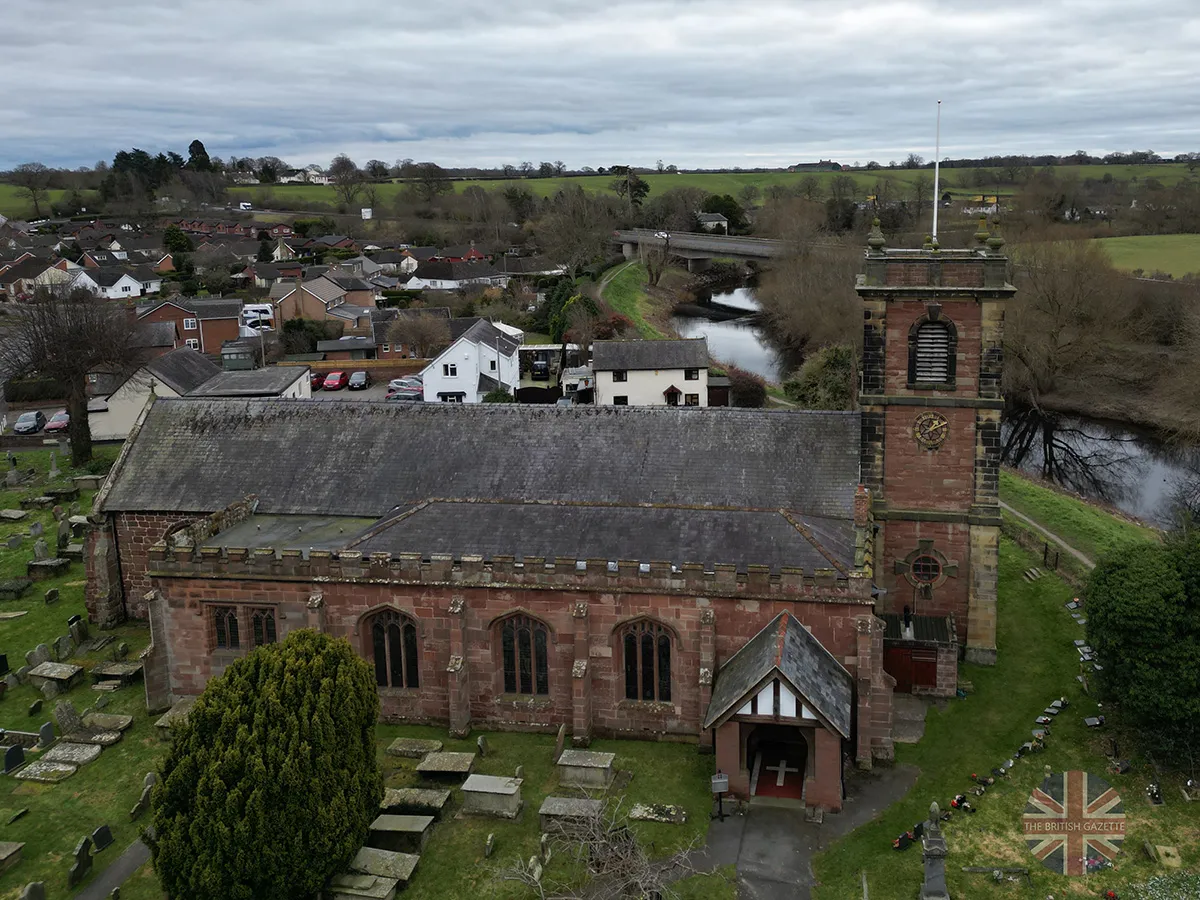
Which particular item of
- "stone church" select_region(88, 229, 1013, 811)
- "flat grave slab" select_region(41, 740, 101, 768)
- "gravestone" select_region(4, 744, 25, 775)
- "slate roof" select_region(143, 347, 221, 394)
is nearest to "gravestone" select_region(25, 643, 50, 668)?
"stone church" select_region(88, 229, 1013, 811)

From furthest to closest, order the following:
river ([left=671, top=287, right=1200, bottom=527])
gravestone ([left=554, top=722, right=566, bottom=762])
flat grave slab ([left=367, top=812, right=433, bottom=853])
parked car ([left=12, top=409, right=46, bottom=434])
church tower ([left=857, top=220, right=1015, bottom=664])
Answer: parked car ([left=12, top=409, right=46, bottom=434])
river ([left=671, top=287, right=1200, bottom=527])
church tower ([left=857, top=220, right=1015, bottom=664])
gravestone ([left=554, top=722, right=566, bottom=762])
flat grave slab ([left=367, top=812, right=433, bottom=853])

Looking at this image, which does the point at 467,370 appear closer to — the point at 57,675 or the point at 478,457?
the point at 478,457

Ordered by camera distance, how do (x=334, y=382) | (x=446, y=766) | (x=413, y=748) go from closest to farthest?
(x=446, y=766) < (x=413, y=748) < (x=334, y=382)

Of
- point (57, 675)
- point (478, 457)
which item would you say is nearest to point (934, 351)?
point (478, 457)

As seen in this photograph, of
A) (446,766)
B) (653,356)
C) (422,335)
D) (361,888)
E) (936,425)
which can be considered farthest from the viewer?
(422,335)

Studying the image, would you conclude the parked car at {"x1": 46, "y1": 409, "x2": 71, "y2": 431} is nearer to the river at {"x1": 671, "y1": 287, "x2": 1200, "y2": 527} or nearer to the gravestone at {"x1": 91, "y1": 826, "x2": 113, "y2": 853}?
the gravestone at {"x1": 91, "y1": 826, "x2": 113, "y2": 853}

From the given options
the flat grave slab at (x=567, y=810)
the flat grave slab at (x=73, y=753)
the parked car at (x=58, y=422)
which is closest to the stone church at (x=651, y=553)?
the flat grave slab at (x=73, y=753)
